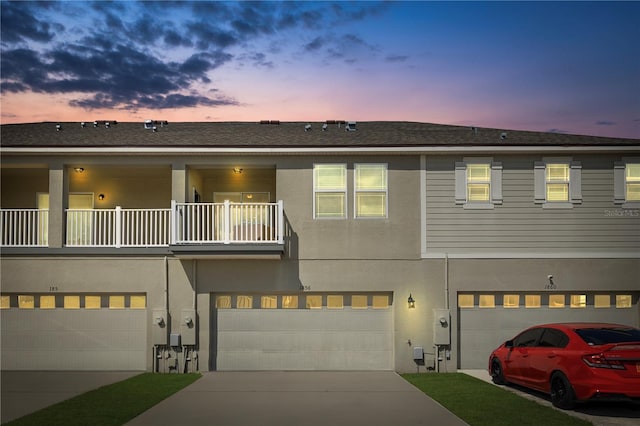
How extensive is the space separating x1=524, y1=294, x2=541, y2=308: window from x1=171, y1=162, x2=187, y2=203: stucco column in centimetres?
903

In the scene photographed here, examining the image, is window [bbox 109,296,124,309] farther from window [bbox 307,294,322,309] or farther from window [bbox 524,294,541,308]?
window [bbox 524,294,541,308]

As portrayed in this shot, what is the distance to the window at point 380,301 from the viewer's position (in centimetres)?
1834

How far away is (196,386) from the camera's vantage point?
605 inches

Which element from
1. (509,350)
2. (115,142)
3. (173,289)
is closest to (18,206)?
(115,142)

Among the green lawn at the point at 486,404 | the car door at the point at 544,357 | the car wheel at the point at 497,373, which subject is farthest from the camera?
the car wheel at the point at 497,373

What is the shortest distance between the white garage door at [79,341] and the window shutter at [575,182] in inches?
442

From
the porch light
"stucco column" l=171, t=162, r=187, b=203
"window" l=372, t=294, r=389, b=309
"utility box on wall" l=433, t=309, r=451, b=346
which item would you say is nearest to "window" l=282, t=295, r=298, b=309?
"window" l=372, t=294, r=389, b=309

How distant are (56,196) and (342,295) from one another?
7.68 metres

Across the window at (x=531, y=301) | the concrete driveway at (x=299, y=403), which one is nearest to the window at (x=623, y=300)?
the window at (x=531, y=301)

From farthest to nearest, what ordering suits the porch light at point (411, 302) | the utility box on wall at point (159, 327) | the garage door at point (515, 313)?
the garage door at point (515, 313)
the porch light at point (411, 302)
the utility box on wall at point (159, 327)

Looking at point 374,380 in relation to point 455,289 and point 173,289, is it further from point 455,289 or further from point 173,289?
point 173,289

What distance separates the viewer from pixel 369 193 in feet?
60.5

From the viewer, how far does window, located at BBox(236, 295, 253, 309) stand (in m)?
18.3

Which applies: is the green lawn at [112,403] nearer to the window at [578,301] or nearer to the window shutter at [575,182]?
the window at [578,301]
